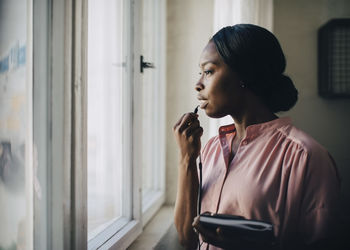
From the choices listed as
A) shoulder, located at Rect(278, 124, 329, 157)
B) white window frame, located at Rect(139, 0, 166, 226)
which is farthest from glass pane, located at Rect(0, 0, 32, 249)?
white window frame, located at Rect(139, 0, 166, 226)

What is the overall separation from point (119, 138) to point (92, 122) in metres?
0.14

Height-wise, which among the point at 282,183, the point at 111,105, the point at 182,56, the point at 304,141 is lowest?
the point at 282,183

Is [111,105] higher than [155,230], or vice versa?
[111,105]

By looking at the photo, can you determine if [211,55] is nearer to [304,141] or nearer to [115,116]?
[304,141]

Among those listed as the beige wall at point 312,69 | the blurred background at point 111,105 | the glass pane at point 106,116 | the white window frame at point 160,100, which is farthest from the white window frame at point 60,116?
the beige wall at point 312,69

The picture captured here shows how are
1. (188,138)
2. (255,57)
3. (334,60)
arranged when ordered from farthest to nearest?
1. (334,60)
2. (188,138)
3. (255,57)

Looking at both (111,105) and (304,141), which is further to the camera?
(111,105)

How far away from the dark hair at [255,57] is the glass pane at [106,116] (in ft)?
2.13

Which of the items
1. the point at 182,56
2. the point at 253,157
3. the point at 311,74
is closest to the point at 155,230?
the point at 253,157

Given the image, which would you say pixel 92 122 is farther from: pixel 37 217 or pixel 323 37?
pixel 323 37

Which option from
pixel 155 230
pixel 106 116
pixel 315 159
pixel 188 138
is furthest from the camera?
pixel 155 230

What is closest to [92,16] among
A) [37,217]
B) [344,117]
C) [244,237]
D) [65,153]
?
[65,153]

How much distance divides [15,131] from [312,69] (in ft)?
5.34

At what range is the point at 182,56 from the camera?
1963 millimetres
